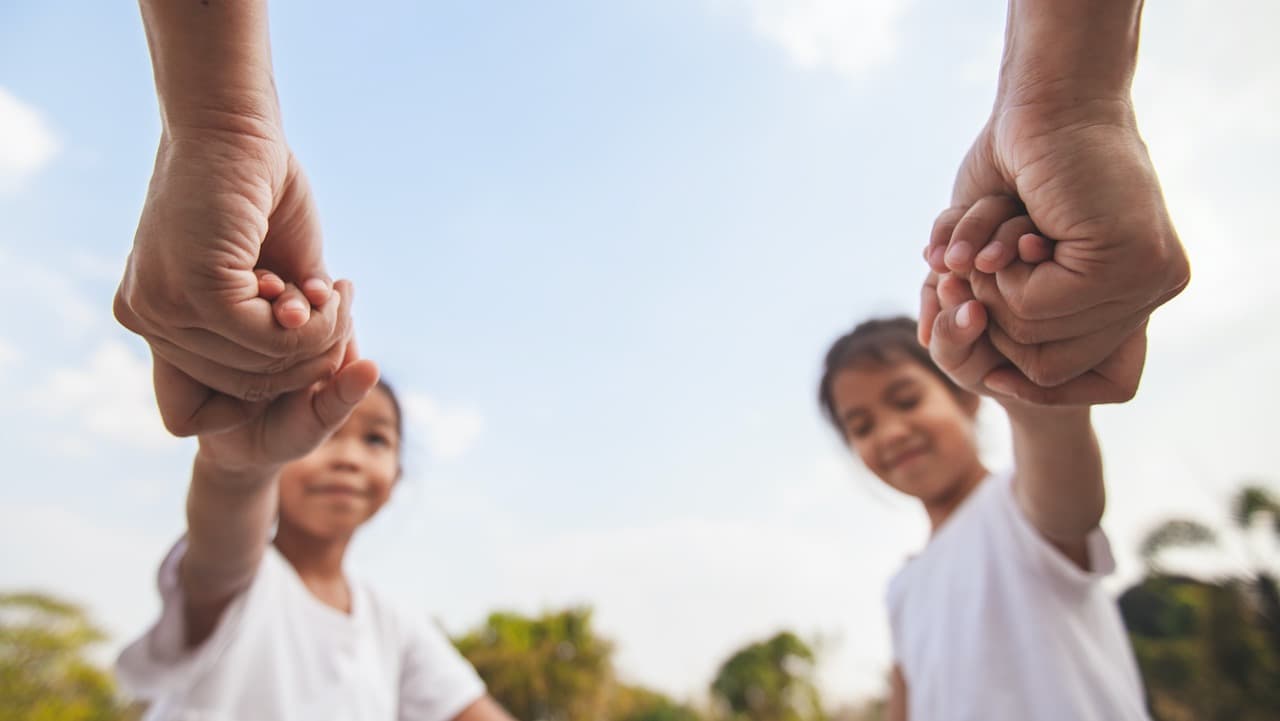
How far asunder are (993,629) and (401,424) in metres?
2.16

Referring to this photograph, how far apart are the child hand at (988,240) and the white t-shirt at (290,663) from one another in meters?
1.85

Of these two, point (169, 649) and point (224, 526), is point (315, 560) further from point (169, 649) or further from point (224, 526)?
point (224, 526)

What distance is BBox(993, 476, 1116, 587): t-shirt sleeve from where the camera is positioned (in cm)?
186

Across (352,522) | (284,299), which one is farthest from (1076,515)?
(352,522)

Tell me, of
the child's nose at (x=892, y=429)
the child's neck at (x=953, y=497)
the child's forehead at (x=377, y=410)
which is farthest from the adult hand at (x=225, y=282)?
the child's neck at (x=953, y=497)

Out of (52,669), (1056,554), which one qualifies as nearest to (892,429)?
(1056,554)

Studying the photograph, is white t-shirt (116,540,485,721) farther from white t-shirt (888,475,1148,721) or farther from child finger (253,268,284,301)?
white t-shirt (888,475,1148,721)

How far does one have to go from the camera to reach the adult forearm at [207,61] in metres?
0.94

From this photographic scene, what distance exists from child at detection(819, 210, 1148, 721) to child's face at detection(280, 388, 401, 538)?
1.75 m

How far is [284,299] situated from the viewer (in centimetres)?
107

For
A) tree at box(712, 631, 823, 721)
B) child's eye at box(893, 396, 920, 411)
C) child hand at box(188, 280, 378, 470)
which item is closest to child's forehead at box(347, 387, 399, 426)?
child hand at box(188, 280, 378, 470)

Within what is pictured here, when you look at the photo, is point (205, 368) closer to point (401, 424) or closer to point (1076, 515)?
point (401, 424)

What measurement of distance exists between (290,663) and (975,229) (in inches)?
81.8

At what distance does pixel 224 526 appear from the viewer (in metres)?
1.70
